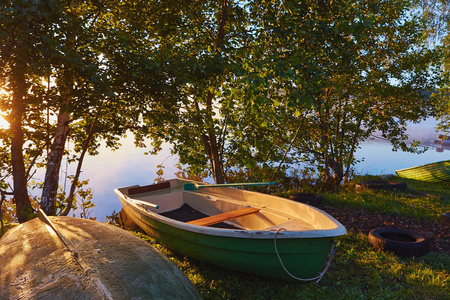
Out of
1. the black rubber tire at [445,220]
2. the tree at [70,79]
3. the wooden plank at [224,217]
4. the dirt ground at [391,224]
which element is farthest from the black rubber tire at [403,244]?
the tree at [70,79]

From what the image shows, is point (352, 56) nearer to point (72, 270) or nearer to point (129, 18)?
point (129, 18)

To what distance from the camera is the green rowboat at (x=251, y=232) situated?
4.13 metres

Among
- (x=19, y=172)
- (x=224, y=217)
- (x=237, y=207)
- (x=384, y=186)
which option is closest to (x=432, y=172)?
(x=384, y=186)

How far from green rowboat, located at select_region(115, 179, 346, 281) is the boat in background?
1.13m

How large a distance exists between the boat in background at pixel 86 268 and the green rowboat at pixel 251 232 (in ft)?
3.72

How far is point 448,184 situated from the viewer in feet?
44.0

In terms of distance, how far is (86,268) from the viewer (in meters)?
3.03

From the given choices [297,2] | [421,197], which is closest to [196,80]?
[297,2]

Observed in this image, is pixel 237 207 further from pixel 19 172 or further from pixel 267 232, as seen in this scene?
pixel 19 172

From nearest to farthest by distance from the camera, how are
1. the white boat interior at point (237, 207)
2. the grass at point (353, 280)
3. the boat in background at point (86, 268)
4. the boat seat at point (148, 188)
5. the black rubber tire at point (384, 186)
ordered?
the boat in background at point (86, 268)
the grass at point (353, 280)
the white boat interior at point (237, 207)
the boat seat at point (148, 188)
the black rubber tire at point (384, 186)

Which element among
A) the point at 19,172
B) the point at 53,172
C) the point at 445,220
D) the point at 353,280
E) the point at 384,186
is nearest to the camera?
the point at 353,280

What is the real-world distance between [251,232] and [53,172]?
5.65 meters

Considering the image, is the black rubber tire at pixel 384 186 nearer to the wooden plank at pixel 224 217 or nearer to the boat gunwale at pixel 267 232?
the wooden plank at pixel 224 217

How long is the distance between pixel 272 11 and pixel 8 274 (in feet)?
23.3
